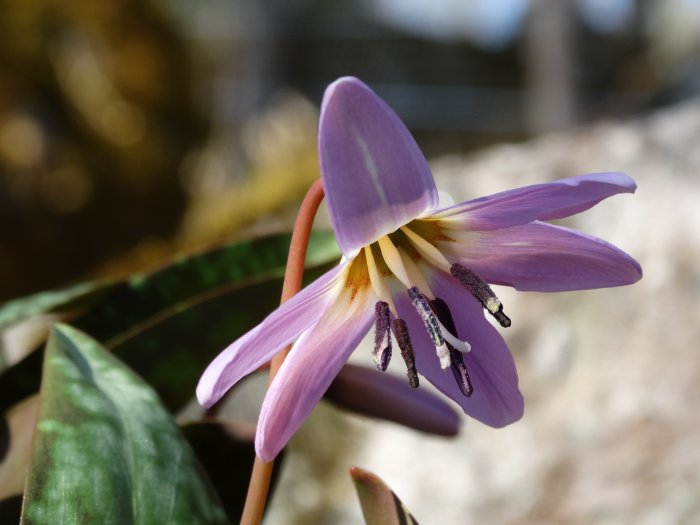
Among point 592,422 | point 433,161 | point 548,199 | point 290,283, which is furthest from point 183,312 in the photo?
point 433,161

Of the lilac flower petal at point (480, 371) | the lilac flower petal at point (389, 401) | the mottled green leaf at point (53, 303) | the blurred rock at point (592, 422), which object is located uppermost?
the lilac flower petal at point (480, 371)

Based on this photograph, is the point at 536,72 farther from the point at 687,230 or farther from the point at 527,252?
the point at 527,252

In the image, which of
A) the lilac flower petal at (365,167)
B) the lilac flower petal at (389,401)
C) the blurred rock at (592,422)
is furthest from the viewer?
the blurred rock at (592,422)

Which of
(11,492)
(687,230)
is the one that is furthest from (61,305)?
(687,230)

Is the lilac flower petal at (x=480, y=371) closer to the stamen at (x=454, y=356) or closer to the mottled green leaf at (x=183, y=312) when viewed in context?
the stamen at (x=454, y=356)

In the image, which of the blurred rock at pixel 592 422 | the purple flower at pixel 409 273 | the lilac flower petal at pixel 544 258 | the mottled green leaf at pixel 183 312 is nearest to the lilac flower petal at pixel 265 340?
the purple flower at pixel 409 273

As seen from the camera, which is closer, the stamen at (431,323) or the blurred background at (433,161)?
the stamen at (431,323)
